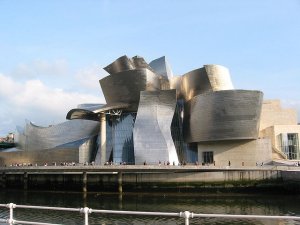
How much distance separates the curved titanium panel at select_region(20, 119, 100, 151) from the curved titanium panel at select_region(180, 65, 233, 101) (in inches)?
581

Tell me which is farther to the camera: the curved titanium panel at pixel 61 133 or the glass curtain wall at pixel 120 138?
the curved titanium panel at pixel 61 133

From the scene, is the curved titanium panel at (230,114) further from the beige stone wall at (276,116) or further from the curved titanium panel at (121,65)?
the curved titanium panel at (121,65)

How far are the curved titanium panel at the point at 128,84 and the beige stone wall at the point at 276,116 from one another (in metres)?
15.8

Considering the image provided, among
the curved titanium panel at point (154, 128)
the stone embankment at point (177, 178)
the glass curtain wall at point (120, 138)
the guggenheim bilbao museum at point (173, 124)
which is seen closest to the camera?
the stone embankment at point (177, 178)

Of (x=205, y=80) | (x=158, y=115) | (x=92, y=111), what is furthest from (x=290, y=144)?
(x=92, y=111)

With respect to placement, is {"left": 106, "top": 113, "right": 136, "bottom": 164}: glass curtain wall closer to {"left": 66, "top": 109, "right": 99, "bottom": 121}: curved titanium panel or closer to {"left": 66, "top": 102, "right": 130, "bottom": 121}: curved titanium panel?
{"left": 66, "top": 102, "right": 130, "bottom": 121}: curved titanium panel

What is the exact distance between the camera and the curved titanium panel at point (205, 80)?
51.1 metres

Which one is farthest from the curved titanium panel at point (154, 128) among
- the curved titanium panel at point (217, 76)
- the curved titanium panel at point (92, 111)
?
the curved titanium panel at point (217, 76)

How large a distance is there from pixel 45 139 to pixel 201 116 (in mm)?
26523

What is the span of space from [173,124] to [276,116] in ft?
48.9

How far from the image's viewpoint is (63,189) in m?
42.2

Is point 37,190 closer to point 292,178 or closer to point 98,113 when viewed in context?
point 98,113

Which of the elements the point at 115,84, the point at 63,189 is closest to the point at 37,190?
the point at 63,189

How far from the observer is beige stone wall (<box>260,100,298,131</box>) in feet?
175
